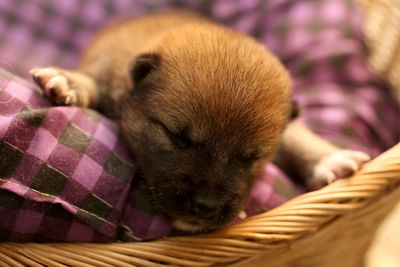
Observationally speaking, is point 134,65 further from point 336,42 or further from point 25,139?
point 336,42

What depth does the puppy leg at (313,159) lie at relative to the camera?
1890 millimetres

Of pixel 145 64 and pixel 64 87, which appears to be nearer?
pixel 145 64

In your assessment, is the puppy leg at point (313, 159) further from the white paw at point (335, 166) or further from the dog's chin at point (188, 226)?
the dog's chin at point (188, 226)

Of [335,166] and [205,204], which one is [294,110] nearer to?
[335,166]

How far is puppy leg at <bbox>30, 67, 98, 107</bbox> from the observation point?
6.23ft

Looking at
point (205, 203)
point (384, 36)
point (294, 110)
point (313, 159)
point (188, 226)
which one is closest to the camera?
point (205, 203)

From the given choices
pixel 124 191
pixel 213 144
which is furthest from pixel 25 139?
pixel 213 144

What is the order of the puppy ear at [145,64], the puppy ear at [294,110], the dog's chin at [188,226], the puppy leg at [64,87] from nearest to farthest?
the dog's chin at [188,226]
the puppy ear at [145,64]
the puppy leg at [64,87]
the puppy ear at [294,110]

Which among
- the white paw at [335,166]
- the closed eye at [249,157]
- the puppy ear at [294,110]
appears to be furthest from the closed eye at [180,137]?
the white paw at [335,166]

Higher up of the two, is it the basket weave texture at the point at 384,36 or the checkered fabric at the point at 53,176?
the basket weave texture at the point at 384,36

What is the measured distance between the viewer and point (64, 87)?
1.96 m

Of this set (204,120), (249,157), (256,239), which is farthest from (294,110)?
(256,239)

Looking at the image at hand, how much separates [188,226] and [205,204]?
7.0 inches

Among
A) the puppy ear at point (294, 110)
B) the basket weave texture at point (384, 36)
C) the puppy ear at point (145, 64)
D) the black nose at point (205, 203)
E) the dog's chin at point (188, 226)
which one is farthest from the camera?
the basket weave texture at point (384, 36)
